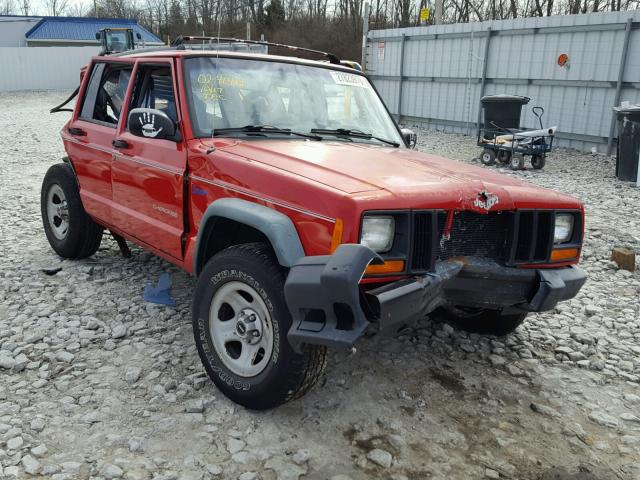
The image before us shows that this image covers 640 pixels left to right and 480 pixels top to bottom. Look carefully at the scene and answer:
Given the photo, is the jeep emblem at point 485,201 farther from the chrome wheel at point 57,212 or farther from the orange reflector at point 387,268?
the chrome wheel at point 57,212

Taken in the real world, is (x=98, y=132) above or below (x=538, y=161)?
above

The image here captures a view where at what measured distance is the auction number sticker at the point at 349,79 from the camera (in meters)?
4.45

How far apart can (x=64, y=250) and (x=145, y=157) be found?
1.95 metres

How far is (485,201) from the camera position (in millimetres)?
3031

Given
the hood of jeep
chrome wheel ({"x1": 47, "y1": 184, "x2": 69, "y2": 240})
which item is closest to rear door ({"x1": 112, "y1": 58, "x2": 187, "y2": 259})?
the hood of jeep

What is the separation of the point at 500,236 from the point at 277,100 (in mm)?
1762

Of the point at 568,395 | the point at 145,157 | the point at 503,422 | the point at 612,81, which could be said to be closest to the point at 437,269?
the point at 503,422

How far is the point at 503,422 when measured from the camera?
3.21m

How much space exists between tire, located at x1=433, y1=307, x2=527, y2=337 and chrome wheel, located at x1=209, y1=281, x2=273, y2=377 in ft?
5.55

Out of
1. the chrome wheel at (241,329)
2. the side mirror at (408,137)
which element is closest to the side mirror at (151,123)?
the chrome wheel at (241,329)

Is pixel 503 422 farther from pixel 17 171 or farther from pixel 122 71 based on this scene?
pixel 17 171

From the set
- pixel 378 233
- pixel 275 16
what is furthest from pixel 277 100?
pixel 275 16

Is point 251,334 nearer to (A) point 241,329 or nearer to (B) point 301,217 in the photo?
(A) point 241,329

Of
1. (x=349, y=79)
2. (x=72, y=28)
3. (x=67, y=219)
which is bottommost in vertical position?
(x=67, y=219)
